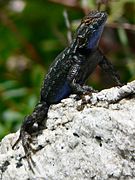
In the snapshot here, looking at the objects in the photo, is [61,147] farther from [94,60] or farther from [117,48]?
[117,48]

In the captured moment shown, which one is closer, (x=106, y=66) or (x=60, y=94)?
(x=60, y=94)

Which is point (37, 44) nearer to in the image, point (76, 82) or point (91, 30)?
point (91, 30)

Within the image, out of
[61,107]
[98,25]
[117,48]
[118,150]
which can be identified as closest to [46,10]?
[117,48]

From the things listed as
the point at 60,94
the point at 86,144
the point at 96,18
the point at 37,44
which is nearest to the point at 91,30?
the point at 96,18

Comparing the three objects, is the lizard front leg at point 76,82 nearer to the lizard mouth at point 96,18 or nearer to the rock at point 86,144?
the rock at point 86,144

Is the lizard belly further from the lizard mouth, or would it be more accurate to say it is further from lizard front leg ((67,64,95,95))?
the lizard mouth

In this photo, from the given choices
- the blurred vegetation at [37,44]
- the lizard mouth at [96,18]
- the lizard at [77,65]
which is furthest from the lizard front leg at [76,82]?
the blurred vegetation at [37,44]
